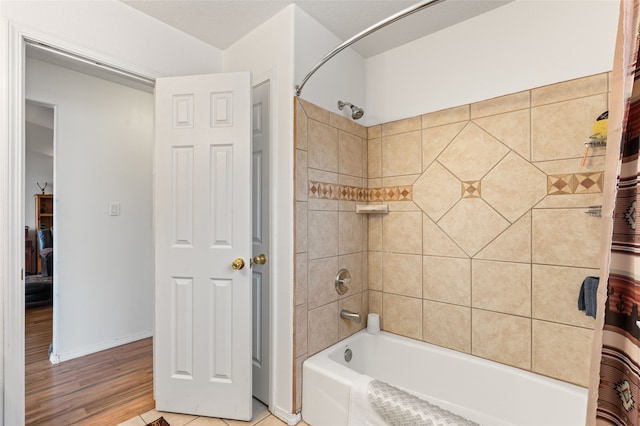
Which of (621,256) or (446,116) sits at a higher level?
(446,116)

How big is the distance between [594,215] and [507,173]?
1.44ft

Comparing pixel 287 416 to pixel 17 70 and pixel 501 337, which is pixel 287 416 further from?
pixel 17 70

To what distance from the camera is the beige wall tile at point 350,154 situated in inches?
82.7

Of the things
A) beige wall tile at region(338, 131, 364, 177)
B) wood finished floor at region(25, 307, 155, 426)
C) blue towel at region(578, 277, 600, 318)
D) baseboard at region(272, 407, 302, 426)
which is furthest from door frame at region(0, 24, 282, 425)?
blue towel at region(578, 277, 600, 318)

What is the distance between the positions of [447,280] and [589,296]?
0.69m

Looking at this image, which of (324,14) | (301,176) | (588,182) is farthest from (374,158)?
(588,182)

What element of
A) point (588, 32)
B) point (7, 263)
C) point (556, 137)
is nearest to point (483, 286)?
point (556, 137)

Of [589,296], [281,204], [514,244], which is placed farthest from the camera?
[281,204]

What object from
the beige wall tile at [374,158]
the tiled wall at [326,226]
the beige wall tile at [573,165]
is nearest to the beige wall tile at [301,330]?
the tiled wall at [326,226]

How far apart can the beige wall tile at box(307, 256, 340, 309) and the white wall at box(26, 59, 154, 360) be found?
1935 millimetres

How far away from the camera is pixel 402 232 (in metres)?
Result: 2.15

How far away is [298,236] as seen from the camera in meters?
1.79

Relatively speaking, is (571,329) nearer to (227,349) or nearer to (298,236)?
(298,236)

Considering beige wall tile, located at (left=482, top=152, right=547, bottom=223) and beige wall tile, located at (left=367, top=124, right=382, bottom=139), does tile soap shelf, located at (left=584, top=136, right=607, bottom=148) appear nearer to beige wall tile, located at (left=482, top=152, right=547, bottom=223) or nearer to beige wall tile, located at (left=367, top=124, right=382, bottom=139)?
beige wall tile, located at (left=482, top=152, right=547, bottom=223)
